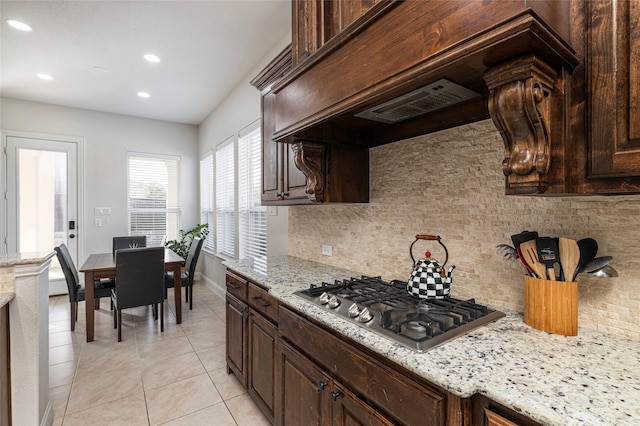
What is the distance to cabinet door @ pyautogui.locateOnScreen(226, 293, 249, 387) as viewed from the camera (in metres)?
2.14

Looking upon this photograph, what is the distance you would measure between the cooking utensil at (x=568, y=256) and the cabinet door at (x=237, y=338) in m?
1.74

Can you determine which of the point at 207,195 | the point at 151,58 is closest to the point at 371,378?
the point at 151,58

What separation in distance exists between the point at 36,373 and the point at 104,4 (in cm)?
272

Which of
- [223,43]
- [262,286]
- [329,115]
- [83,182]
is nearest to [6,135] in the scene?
[83,182]

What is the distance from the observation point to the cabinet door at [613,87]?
81 cm

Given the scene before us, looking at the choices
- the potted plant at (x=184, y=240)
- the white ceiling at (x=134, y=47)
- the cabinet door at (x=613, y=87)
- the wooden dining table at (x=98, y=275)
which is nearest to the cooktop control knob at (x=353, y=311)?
the cabinet door at (x=613, y=87)

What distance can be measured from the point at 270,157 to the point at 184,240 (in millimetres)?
3981

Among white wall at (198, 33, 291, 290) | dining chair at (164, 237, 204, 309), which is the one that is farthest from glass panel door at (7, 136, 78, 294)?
dining chair at (164, 237, 204, 309)

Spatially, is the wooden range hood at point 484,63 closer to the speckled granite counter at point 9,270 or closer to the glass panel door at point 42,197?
the speckled granite counter at point 9,270

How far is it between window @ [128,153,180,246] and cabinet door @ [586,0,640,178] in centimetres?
604

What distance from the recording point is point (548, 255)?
108cm

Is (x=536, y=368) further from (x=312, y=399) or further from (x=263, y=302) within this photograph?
(x=263, y=302)

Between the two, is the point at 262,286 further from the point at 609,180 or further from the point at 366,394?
the point at 609,180

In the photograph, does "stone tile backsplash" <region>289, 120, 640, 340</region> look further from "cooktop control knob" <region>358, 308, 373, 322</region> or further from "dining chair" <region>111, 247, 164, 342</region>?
"dining chair" <region>111, 247, 164, 342</region>
